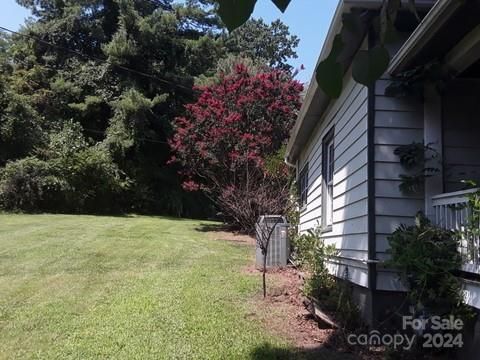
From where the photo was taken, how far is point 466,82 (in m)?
5.07

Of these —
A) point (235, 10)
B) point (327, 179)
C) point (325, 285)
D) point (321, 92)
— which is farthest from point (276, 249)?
point (235, 10)

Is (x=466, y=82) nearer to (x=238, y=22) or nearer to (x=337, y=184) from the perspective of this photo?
(x=337, y=184)

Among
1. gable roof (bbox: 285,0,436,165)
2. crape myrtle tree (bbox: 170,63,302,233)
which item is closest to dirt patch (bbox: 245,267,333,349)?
gable roof (bbox: 285,0,436,165)

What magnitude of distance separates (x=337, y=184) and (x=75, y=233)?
27.9ft

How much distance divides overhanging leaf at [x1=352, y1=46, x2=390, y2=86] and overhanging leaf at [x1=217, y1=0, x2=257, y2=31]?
276 millimetres

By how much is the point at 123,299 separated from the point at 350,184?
3.35 metres

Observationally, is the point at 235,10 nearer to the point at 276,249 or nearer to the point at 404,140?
the point at 404,140

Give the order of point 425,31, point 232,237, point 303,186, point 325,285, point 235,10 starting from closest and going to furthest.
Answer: point 235,10 → point 425,31 → point 325,285 → point 303,186 → point 232,237

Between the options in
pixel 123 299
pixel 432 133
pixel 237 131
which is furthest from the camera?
pixel 237 131

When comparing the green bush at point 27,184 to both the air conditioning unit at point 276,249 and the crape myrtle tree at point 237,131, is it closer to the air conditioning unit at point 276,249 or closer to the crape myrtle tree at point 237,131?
the crape myrtle tree at point 237,131

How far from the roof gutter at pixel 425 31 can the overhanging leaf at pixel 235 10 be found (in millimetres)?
2670

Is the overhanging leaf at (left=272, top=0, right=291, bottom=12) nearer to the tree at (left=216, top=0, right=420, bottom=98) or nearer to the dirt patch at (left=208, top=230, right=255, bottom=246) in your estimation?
the tree at (left=216, top=0, right=420, bottom=98)

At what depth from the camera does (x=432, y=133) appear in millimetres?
5004

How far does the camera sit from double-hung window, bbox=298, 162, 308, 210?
36.5 feet
